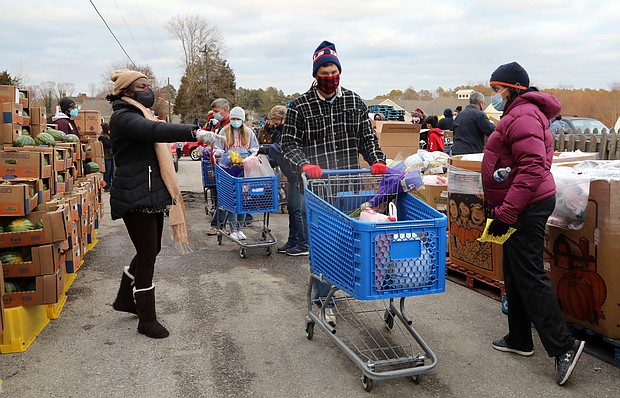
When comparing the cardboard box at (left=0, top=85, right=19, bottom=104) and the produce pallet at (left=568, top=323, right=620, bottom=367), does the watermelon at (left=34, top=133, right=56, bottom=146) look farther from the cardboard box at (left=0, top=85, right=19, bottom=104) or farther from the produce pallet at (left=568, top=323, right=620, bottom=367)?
the produce pallet at (left=568, top=323, right=620, bottom=367)

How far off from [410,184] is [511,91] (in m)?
0.97

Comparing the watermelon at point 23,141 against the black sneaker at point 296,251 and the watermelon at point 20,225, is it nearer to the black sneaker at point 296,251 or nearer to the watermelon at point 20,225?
the watermelon at point 20,225

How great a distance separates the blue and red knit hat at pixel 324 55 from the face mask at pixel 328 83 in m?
0.08

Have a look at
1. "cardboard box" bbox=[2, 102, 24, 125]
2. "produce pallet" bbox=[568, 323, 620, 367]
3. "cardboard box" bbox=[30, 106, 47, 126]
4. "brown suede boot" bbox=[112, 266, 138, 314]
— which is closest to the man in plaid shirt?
"brown suede boot" bbox=[112, 266, 138, 314]

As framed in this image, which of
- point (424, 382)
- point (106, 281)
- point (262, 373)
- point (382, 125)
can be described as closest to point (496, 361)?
point (424, 382)

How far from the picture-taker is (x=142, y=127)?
4.02 metres

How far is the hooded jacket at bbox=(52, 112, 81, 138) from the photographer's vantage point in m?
8.68

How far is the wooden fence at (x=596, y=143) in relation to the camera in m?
10.9

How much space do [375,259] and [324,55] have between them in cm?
201

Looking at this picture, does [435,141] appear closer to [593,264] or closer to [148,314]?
[593,264]

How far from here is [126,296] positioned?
4727 millimetres

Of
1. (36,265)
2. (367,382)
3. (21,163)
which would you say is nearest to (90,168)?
(21,163)

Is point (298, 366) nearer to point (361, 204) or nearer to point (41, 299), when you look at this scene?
point (361, 204)

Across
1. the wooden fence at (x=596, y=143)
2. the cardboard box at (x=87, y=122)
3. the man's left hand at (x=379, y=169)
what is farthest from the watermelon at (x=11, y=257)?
the wooden fence at (x=596, y=143)
